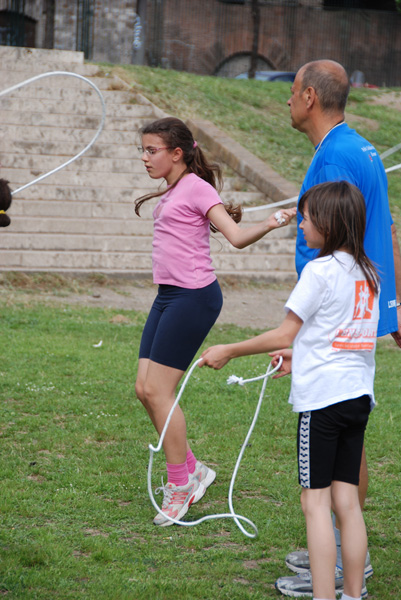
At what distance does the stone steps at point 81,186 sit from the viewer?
11.1 m

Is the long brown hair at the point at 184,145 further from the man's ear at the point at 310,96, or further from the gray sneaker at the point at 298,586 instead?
the gray sneaker at the point at 298,586

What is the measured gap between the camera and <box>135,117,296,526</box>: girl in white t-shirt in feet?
12.7

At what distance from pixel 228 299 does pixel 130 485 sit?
6.21 meters

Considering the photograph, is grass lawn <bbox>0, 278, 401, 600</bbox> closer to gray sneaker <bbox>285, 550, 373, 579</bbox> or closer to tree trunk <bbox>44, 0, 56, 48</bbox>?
gray sneaker <bbox>285, 550, 373, 579</bbox>

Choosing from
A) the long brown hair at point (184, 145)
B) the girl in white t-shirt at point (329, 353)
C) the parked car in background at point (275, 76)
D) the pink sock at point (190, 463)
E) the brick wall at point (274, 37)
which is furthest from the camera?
the brick wall at point (274, 37)

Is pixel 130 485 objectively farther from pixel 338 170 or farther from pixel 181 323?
pixel 338 170

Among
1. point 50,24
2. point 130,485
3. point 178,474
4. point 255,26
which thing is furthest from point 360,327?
point 255,26

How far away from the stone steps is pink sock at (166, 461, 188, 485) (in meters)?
6.88

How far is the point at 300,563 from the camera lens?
11.1 ft

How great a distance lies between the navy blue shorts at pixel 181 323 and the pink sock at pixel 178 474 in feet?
1.70

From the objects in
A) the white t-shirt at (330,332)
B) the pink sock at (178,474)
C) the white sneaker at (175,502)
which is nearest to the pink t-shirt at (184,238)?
the pink sock at (178,474)

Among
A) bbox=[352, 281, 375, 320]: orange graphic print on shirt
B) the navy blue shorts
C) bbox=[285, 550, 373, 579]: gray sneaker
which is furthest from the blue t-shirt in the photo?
bbox=[285, 550, 373, 579]: gray sneaker

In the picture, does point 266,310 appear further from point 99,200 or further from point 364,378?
point 364,378

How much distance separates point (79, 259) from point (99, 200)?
6.06 ft
